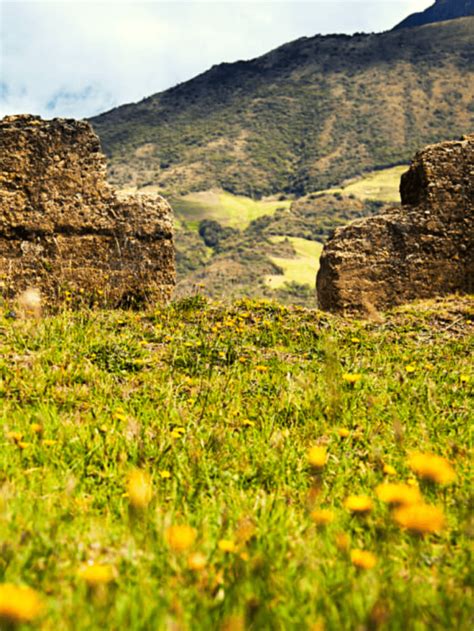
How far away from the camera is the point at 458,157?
944cm

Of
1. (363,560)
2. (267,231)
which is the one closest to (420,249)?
(363,560)

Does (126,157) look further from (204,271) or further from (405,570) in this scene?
(405,570)

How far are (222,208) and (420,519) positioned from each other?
145m

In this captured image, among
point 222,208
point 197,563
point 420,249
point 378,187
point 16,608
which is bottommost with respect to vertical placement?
point 378,187

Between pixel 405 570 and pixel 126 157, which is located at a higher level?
pixel 126 157

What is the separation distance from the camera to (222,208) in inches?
5640

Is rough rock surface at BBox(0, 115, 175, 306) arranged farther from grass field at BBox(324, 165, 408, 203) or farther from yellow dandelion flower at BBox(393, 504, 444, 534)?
grass field at BBox(324, 165, 408, 203)

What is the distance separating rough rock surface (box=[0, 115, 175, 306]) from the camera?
737 centimetres

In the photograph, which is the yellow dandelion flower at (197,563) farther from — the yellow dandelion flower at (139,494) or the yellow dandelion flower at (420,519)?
the yellow dandelion flower at (420,519)

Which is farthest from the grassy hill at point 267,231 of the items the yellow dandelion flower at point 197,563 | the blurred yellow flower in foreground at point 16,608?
the blurred yellow flower in foreground at point 16,608

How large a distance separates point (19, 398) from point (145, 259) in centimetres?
457

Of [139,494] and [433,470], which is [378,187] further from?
[139,494]

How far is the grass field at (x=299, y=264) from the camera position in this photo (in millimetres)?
85812

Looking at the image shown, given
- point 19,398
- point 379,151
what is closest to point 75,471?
point 19,398
